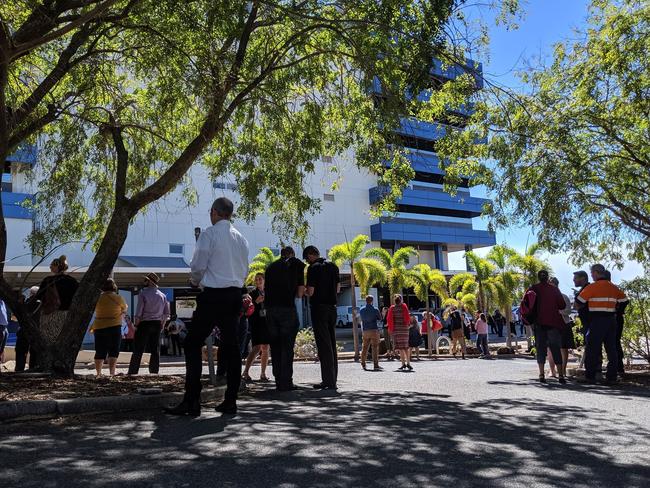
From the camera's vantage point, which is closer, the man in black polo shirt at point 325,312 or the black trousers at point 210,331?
the black trousers at point 210,331

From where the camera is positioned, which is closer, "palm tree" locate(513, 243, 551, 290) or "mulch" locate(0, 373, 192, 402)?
"mulch" locate(0, 373, 192, 402)

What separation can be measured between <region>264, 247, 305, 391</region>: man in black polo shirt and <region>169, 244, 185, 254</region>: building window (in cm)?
3783

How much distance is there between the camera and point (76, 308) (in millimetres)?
8305

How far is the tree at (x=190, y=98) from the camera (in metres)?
8.07

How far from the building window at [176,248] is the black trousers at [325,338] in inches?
1482

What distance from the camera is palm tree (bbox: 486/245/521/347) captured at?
2818 centimetres

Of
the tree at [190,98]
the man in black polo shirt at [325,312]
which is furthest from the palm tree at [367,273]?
the man in black polo shirt at [325,312]

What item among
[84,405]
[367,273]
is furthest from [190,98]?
[367,273]

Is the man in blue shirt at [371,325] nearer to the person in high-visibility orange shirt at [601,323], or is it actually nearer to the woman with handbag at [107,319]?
the person in high-visibility orange shirt at [601,323]

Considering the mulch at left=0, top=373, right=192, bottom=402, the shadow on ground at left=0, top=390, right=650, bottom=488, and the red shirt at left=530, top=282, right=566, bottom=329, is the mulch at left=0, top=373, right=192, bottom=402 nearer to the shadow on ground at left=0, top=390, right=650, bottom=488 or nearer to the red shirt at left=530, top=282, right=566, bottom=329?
the shadow on ground at left=0, top=390, right=650, bottom=488

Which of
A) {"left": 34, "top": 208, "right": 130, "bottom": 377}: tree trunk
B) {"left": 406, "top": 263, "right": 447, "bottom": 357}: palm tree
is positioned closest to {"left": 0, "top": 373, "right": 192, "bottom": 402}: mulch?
{"left": 34, "top": 208, "right": 130, "bottom": 377}: tree trunk

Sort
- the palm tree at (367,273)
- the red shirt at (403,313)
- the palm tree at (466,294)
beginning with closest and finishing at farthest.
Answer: the red shirt at (403,313) → the palm tree at (367,273) → the palm tree at (466,294)

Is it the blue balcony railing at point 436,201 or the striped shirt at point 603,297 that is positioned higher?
the blue balcony railing at point 436,201

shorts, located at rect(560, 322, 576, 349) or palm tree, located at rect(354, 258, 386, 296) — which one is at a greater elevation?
palm tree, located at rect(354, 258, 386, 296)
